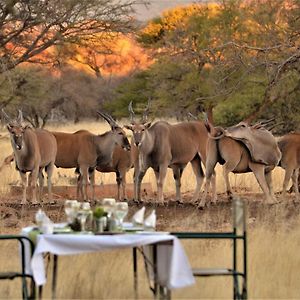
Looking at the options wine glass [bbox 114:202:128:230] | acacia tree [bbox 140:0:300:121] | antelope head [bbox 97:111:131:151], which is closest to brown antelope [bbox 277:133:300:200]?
acacia tree [bbox 140:0:300:121]

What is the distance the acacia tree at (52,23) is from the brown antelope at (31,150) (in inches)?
204

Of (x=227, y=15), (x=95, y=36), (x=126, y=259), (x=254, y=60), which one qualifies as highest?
(x=227, y=15)

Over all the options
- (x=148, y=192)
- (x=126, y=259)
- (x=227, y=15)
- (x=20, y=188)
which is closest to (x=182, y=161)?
(x=148, y=192)

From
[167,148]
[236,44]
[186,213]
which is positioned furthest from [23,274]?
[167,148]

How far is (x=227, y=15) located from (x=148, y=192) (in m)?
22.5

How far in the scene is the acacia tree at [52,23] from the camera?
2519cm

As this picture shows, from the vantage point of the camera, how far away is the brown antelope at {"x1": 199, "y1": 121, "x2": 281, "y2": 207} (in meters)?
18.0

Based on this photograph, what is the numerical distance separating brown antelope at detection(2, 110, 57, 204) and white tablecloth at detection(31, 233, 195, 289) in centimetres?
1022

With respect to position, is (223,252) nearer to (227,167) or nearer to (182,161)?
(227,167)

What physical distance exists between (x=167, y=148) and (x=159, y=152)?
21 cm

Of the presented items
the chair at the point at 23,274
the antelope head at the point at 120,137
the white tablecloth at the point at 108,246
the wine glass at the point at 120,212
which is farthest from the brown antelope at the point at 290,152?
the white tablecloth at the point at 108,246

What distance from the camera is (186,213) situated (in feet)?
57.0

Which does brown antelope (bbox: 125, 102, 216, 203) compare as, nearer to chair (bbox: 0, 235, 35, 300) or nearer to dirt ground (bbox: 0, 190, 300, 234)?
dirt ground (bbox: 0, 190, 300, 234)

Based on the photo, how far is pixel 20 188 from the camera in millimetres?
21438
